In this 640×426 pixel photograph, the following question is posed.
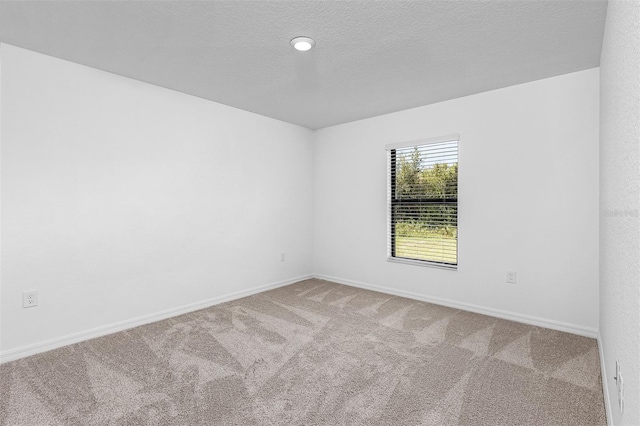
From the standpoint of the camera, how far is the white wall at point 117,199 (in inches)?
97.7

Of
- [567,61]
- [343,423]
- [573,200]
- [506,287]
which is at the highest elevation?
[567,61]

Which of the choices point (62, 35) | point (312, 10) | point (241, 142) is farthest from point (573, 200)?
point (62, 35)

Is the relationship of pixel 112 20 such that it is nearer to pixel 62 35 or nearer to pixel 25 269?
pixel 62 35

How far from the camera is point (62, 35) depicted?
2.29 m

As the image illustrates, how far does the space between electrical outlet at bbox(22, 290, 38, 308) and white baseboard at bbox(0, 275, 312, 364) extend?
12.0 inches

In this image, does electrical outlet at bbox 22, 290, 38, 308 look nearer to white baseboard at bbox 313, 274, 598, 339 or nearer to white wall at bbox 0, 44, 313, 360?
white wall at bbox 0, 44, 313, 360

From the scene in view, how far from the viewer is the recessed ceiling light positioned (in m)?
2.31

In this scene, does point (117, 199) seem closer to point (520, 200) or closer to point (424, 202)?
point (424, 202)

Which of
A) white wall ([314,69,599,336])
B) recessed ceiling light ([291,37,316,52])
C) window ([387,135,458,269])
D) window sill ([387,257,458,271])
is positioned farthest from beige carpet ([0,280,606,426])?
recessed ceiling light ([291,37,316,52])

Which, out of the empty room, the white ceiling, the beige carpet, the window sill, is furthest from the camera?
the window sill

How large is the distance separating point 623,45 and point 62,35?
3.18m

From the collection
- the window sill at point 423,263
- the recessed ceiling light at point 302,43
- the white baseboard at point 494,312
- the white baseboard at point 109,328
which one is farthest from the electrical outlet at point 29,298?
the window sill at point 423,263

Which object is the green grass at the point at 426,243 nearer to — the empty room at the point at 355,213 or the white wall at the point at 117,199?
the empty room at the point at 355,213

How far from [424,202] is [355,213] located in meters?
0.98
